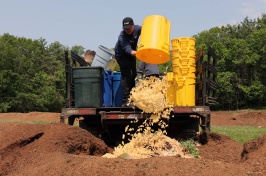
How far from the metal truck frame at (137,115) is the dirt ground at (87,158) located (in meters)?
0.57

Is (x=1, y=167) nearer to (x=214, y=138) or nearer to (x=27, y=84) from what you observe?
(x=214, y=138)

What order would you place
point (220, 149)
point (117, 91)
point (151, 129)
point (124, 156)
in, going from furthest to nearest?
point (117, 91) → point (151, 129) → point (220, 149) → point (124, 156)

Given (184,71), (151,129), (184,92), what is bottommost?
(151,129)

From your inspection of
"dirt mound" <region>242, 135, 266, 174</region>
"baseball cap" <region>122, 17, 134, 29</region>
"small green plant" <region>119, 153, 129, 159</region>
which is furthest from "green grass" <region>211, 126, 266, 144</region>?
"small green plant" <region>119, 153, 129, 159</region>

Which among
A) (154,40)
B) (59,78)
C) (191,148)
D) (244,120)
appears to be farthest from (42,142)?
(59,78)

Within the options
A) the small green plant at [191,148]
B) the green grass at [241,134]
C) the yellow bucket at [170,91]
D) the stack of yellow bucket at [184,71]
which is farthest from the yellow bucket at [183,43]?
the green grass at [241,134]

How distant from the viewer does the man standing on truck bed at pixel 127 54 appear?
9602 millimetres

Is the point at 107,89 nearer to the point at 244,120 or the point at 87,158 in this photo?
the point at 87,158

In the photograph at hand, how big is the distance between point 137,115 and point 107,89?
1.62 metres

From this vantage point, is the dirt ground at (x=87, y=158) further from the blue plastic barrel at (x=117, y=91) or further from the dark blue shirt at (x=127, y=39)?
the dark blue shirt at (x=127, y=39)

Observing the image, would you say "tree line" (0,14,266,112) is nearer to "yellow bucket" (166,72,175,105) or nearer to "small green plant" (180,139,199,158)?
"yellow bucket" (166,72,175,105)

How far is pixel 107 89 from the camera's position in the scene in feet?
33.4

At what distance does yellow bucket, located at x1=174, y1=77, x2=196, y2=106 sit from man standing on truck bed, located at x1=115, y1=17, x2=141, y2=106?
1.03 m

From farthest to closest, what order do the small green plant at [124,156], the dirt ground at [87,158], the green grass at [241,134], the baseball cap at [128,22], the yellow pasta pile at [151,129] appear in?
the green grass at [241,134], the baseball cap at [128,22], the yellow pasta pile at [151,129], the small green plant at [124,156], the dirt ground at [87,158]
